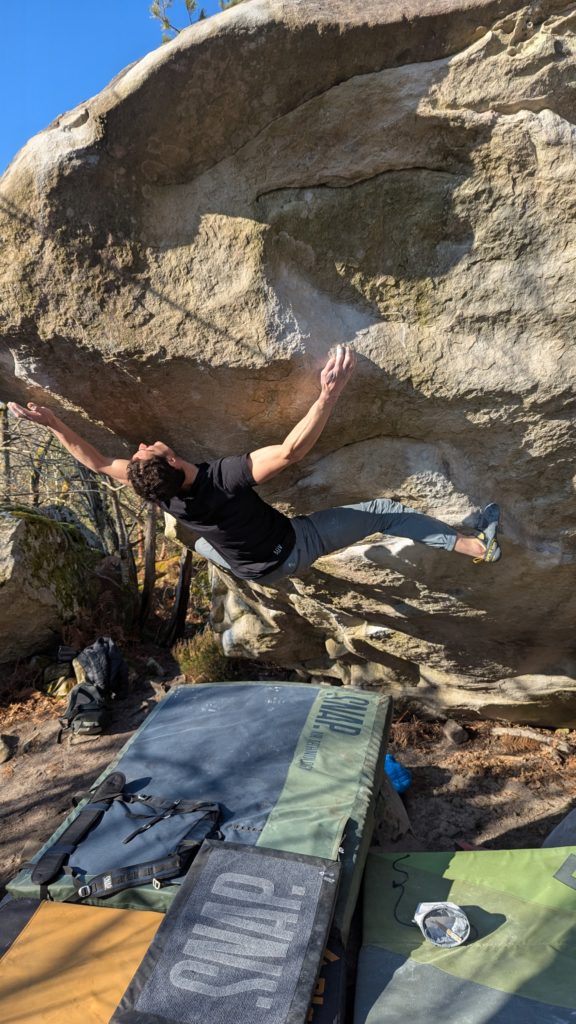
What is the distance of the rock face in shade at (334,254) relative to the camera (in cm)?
310

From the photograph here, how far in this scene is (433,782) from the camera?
6066mm

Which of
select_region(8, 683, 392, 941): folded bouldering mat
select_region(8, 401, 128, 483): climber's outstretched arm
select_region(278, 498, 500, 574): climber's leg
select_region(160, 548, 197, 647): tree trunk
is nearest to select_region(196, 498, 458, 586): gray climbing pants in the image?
select_region(278, 498, 500, 574): climber's leg

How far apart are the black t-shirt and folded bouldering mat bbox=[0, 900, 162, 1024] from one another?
2.21 meters

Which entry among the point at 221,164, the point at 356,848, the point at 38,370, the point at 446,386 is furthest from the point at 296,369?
the point at 356,848

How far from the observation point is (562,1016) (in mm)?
2734

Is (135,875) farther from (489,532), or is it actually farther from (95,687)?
(95,687)

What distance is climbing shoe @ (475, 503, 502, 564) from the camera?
4078 mm

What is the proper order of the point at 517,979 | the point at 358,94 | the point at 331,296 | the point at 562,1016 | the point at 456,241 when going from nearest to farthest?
the point at 562,1016, the point at 517,979, the point at 358,94, the point at 456,241, the point at 331,296

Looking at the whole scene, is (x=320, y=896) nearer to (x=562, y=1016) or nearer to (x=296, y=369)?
(x=562, y=1016)

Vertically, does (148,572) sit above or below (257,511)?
below

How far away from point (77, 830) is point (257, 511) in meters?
2.33

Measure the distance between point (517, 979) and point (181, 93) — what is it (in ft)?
15.3

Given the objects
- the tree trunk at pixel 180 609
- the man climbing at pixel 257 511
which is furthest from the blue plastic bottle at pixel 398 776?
the tree trunk at pixel 180 609

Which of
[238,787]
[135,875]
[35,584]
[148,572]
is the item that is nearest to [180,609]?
[148,572]
